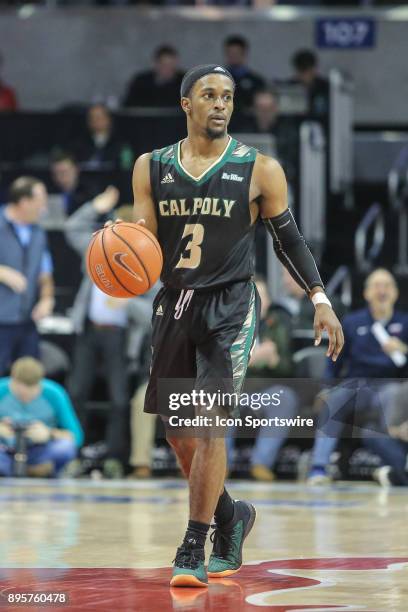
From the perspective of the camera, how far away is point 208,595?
5.21m

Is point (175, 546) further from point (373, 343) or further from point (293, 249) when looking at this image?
point (373, 343)

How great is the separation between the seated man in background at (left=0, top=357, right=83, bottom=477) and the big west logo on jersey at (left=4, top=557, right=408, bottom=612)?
5.53m

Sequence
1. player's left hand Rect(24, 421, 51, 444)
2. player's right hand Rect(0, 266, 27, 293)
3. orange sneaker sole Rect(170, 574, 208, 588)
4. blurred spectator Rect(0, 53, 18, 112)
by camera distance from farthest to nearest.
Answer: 1. blurred spectator Rect(0, 53, 18, 112)
2. player's right hand Rect(0, 266, 27, 293)
3. player's left hand Rect(24, 421, 51, 444)
4. orange sneaker sole Rect(170, 574, 208, 588)

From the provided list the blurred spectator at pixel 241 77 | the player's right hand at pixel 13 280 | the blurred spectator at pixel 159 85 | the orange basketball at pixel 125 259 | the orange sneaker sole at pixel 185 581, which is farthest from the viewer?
the blurred spectator at pixel 159 85

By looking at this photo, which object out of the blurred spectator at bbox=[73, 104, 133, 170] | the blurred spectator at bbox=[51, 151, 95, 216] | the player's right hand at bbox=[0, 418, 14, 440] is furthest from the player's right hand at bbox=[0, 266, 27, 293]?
the blurred spectator at bbox=[73, 104, 133, 170]

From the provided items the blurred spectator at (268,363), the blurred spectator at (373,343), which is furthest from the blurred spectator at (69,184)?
the blurred spectator at (373,343)

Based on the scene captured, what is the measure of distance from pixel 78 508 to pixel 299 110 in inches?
327

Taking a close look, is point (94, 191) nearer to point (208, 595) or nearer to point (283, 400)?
point (283, 400)

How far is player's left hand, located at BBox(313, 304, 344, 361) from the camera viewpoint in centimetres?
560

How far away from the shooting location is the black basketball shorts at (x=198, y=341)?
5660mm

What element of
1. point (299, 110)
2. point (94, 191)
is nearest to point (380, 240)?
point (299, 110)

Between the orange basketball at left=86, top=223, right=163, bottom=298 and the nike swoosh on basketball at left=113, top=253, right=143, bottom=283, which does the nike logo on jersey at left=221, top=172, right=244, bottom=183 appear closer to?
the orange basketball at left=86, top=223, right=163, bottom=298

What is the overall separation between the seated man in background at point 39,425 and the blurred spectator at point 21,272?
53 centimetres

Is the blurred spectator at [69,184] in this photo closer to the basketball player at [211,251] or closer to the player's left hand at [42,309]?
the player's left hand at [42,309]
